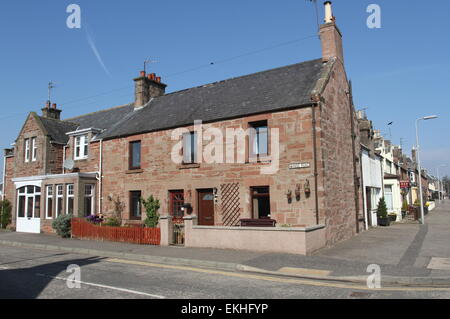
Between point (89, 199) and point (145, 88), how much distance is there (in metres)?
8.53

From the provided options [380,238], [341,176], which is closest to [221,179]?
[341,176]

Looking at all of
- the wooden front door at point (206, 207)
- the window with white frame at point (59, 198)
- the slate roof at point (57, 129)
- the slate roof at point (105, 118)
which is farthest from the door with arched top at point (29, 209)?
the wooden front door at point (206, 207)

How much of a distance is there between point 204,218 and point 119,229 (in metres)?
4.05

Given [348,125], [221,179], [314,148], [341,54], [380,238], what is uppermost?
[341,54]

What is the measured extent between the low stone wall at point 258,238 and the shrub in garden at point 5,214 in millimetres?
18136

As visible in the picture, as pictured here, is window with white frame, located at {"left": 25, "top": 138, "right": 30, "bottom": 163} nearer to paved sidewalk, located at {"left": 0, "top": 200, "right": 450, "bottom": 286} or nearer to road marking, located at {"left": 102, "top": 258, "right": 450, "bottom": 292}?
paved sidewalk, located at {"left": 0, "top": 200, "right": 450, "bottom": 286}

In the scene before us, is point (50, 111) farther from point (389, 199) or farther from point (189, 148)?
point (389, 199)

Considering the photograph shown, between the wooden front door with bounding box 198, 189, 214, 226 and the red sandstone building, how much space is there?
0.05 metres

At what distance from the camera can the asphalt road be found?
7340 mm

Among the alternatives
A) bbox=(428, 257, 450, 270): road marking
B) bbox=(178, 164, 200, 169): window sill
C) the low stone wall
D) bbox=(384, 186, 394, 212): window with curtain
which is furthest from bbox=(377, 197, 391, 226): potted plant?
bbox=(178, 164, 200, 169): window sill

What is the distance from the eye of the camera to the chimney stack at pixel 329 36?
59.1ft

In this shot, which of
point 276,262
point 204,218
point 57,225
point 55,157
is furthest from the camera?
point 55,157
